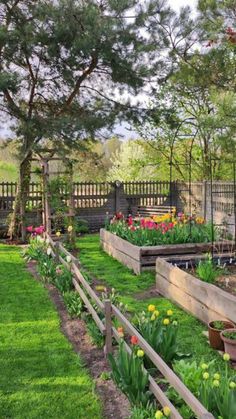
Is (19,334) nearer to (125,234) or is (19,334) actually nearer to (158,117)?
(125,234)

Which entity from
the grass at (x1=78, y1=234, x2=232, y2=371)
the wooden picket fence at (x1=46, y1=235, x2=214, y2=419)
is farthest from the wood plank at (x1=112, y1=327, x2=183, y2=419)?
the grass at (x1=78, y1=234, x2=232, y2=371)

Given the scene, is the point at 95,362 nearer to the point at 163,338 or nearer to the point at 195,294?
the point at 163,338

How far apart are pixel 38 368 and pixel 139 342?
1057mm

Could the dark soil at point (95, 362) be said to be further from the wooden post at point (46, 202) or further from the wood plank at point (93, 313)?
the wooden post at point (46, 202)

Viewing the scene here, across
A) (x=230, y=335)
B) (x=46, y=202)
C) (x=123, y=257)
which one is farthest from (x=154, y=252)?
(x=46, y=202)

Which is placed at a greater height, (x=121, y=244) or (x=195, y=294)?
(x=121, y=244)

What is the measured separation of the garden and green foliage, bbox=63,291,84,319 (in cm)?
2

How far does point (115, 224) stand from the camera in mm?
8141

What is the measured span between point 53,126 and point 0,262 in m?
3.09

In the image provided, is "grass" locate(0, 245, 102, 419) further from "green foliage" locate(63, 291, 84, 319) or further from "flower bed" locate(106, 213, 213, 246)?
"flower bed" locate(106, 213, 213, 246)

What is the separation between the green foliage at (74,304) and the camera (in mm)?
4336

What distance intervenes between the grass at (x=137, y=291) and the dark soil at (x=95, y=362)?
64cm

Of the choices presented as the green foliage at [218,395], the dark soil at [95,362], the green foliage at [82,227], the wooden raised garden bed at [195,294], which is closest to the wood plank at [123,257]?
the wooden raised garden bed at [195,294]

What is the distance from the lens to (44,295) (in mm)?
5395
